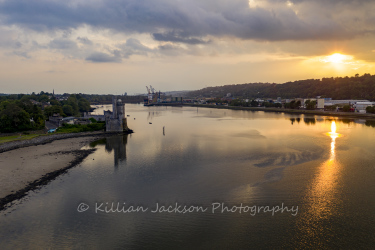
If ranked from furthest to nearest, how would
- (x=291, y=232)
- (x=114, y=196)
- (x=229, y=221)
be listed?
1. (x=114, y=196)
2. (x=229, y=221)
3. (x=291, y=232)

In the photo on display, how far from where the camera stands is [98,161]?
14.0 metres

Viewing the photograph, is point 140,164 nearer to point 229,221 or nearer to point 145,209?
point 145,209

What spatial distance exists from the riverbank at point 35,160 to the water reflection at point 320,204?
9.48 m

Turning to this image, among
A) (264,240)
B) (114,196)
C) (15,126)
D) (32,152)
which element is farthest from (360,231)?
(15,126)

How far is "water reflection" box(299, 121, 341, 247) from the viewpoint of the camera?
6.92 metres

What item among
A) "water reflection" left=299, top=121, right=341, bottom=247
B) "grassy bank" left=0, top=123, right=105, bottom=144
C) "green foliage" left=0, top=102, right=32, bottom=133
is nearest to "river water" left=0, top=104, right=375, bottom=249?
"water reflection" left=299, top=121, right=341, bottom=247

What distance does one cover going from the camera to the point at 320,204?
8.53 metres

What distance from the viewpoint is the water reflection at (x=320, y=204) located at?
22.7ft

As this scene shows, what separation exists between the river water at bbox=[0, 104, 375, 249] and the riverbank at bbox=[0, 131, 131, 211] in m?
0.63

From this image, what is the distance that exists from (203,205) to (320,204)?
12.9 feet

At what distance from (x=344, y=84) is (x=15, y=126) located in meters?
80.1

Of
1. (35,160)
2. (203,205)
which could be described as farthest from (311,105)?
Result: (35,160)

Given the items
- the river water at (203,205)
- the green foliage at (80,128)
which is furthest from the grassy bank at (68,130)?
the river water at (203,205)

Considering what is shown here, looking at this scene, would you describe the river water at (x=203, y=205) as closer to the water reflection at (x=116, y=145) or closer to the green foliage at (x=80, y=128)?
the water reflection at (x=116, y=145)
